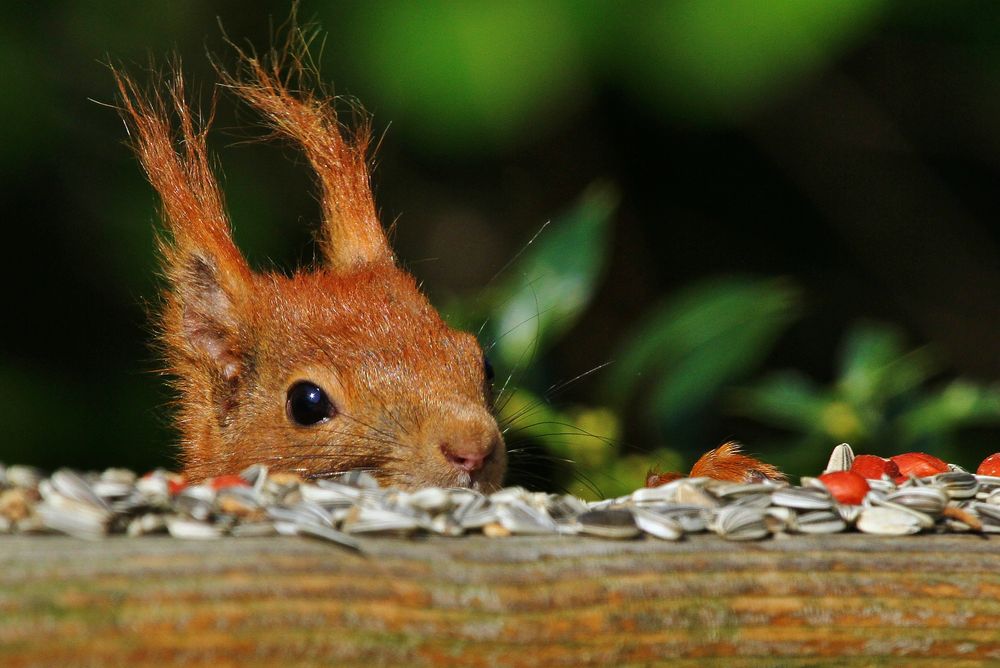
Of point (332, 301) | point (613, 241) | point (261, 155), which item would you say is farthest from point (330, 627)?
point (613, 241)

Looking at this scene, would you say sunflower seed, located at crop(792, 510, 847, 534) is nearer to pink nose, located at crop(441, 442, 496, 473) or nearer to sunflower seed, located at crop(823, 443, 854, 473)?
sunflower seed, located at crop(823, 443, 854, 473)

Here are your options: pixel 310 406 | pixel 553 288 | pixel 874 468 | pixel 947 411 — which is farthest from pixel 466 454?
pixel 947 411

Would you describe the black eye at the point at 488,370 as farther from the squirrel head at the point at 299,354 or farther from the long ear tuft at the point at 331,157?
the long ear tuft at the point at 331,157

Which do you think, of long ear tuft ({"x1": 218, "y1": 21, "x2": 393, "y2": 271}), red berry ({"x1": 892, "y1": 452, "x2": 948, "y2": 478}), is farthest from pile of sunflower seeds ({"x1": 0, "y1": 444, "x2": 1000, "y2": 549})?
long ear tuft ({"x1": 218, "y1": 21, "x2": 393, "y2": 271})

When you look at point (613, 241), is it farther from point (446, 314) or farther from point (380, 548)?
point (380, 548)

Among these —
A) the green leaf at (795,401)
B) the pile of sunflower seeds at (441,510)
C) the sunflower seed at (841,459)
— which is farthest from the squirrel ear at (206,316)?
the sunflower seed at (841,459)

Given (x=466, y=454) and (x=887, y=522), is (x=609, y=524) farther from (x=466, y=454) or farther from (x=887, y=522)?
(x=466, y=454)
